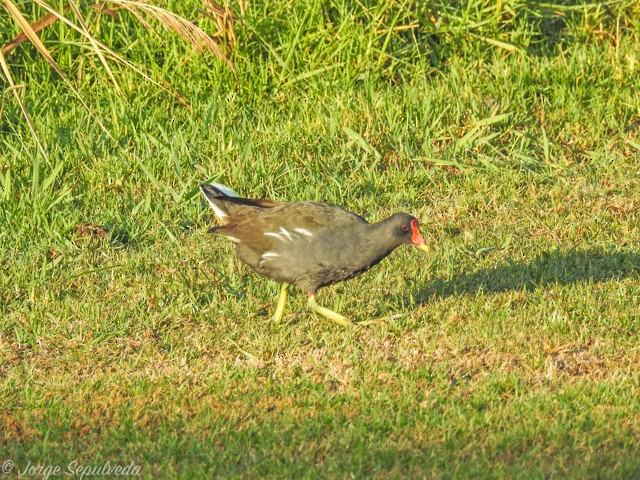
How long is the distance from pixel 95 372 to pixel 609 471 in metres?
2.66

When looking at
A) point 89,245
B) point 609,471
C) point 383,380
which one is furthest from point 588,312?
point 89,245

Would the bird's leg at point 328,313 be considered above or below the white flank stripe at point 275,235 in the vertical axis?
below

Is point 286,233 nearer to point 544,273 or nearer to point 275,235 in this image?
point 275,235

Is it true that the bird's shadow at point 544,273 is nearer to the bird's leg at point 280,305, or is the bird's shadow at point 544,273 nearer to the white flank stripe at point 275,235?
the bird's leg at point 280,305

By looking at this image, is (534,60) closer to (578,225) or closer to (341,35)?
(341,35)

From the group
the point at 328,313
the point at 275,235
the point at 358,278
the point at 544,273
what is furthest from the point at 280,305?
the point at 544,273

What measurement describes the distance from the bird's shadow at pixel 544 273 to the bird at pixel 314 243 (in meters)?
0.67

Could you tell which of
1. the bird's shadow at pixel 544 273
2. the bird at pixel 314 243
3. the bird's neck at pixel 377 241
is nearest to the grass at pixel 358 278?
the bird's shadow at pixel 544 273

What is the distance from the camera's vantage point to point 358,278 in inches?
263

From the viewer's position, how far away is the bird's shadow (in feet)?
21.1

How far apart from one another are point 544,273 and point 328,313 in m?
1.56

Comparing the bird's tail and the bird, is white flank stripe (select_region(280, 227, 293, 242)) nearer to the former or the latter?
the bird

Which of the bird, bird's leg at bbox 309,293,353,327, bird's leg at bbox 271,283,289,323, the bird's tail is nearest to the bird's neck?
the bird

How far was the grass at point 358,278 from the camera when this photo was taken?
4680 mm
